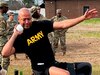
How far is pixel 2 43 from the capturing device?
10070 mm

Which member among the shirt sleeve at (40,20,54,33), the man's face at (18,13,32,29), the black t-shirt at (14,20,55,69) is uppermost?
the man's face at (18,13,32,29)

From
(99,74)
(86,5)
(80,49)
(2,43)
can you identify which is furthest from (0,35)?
(86,5)

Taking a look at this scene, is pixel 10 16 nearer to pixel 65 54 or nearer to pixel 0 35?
pixel 65 54

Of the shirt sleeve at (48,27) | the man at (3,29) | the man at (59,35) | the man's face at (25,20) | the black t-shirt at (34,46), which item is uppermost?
the man's face at (25,20)

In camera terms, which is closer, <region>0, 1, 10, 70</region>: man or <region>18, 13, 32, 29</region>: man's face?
<region>18, 13, 32, 29</region>: man's face

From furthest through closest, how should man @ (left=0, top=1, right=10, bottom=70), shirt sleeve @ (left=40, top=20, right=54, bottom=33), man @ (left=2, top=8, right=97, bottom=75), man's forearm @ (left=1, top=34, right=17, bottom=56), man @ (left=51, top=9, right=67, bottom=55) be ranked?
1. man @ (left=51, top=9, right=67, bottom=55)
2. man @ (left=0, top=1, right=10, bottom=70)
3. shirt sleeve @ (left=40, top=20, right=54, bottom=33)
4. man @ (left=2, top=8, right=97, bottom=75)
5. man's forearm @ (left=1, top=34, right=17, bottom=56)

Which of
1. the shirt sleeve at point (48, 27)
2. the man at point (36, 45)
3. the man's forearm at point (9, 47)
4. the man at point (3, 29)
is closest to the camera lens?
the man's forearm at point (9, 47)

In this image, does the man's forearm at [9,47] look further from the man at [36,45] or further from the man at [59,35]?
the man at [59,35]

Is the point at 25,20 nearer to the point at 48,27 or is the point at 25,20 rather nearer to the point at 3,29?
the point at 48,27

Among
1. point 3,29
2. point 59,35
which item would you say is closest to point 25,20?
point 3,29

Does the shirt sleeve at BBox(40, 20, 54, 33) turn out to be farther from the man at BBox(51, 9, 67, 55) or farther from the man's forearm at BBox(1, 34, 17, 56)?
the man at BBox(51, 9, 67, 55)

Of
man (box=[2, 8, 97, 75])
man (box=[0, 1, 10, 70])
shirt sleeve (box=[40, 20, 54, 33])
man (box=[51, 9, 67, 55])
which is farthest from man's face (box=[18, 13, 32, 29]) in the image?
man (box=[51, 9, 67, 55])

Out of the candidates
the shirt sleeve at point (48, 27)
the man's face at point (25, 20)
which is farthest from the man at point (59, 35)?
the man's face at point (25, 20)

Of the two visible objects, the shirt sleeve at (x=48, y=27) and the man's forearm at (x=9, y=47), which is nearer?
the man's forearm at (x=9, y=47)
